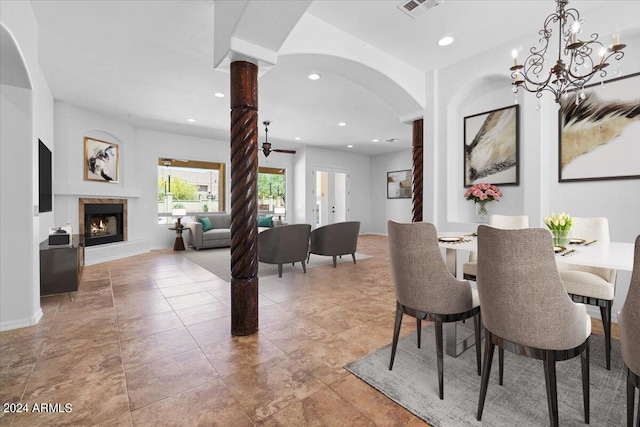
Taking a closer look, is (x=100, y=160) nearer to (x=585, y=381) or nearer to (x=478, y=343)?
(x=478, y=343)

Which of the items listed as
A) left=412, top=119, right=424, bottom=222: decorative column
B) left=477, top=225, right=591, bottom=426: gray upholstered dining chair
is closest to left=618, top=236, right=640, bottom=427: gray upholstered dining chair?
left=477, top=225, right=591, bottom=426: gray upholstered dining chair

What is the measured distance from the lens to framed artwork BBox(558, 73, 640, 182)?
2.67m

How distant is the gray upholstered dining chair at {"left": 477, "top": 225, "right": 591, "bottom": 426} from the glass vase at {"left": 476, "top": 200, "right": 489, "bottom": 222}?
2.36 metres

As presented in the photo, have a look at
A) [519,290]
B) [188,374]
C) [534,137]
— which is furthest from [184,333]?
[534,137]

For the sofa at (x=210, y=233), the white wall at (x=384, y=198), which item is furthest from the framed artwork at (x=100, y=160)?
the white wall at (x=384, y=198)

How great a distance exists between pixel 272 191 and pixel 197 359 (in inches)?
294

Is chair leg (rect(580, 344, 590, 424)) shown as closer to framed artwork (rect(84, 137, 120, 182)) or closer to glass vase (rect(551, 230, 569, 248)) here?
glass vase (rect(551, 230, 569, 248))

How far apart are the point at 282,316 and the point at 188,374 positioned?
1106 millimetres

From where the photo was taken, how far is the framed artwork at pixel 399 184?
949 cm

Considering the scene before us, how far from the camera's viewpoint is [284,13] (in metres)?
2.15

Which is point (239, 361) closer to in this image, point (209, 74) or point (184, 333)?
point (184, 333)

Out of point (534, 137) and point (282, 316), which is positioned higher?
point (534, 137)

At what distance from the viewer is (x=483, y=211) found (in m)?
3.65

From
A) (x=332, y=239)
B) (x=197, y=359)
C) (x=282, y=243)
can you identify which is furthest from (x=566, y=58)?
(x=197, y=359)
